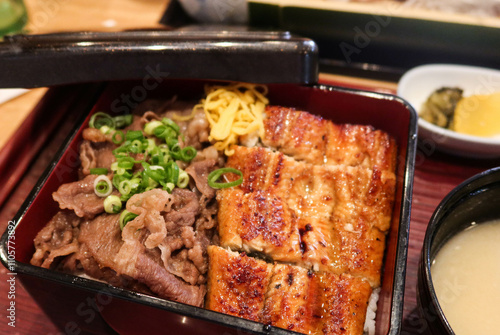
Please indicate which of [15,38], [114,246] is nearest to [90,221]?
[114,246]

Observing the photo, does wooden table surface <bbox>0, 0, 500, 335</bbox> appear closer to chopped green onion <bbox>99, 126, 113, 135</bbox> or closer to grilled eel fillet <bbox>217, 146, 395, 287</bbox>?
grilled eel fillet <bbox>217, 146, 395, 287</bbox>

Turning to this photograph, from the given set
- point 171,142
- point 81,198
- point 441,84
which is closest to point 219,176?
point 171,142

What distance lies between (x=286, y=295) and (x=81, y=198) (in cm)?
112

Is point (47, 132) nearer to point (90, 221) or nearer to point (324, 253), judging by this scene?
point (90, 221)

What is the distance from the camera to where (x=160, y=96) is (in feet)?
8.23

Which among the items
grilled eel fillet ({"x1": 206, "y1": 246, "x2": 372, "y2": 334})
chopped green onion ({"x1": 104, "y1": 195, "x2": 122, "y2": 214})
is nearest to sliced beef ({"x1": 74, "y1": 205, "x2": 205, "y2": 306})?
chopped green onion ({"x1": 104, "y1": 195, "x2": 122, "y2": 214})

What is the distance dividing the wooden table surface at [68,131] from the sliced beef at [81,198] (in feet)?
1.79

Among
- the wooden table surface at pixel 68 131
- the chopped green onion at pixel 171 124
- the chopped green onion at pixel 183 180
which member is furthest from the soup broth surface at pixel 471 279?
the chopped green onion at pixel 171 124

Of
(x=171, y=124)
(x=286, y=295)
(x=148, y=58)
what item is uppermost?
(x=148, y=58)

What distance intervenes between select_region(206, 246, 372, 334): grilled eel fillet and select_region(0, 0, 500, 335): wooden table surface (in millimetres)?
290

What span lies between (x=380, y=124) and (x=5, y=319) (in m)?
2.23

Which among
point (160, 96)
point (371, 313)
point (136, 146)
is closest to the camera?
point (371, 313)

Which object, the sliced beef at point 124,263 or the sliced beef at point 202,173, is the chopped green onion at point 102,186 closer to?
the sliced beef at point 124,263

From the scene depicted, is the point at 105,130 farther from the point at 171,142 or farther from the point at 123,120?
the point at 171,142
